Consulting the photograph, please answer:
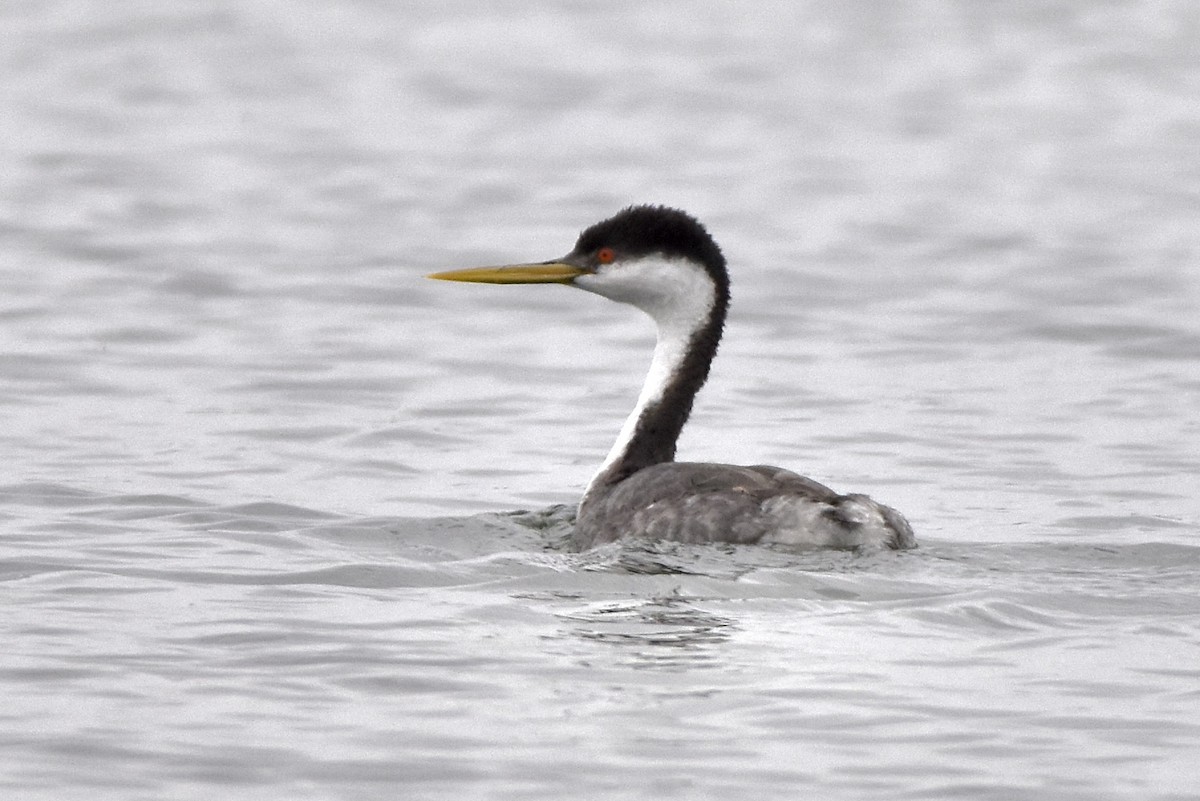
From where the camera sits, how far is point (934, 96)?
81.3 feet

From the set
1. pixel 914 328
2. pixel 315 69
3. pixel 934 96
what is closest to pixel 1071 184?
pixel 934 96

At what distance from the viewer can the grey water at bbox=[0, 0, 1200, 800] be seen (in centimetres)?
743

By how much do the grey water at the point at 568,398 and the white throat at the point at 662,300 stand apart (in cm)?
77

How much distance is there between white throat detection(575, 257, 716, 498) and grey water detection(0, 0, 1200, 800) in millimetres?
768

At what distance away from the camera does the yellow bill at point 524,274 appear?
11.3m

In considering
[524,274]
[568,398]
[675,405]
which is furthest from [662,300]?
[568,398]

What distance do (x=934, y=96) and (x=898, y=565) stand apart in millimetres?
15850

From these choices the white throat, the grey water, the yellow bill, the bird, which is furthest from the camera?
the yellow bill

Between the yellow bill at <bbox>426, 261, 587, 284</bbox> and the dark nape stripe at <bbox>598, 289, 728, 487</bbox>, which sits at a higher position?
the yellow bill at <bbox>426, 261, 587, 284</bbox>

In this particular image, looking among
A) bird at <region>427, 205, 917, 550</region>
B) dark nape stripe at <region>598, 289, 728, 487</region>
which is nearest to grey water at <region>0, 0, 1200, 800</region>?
bird at <region>427, 205, 917, 550</region>

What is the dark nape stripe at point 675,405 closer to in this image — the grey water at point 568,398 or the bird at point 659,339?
the bird at point 659,339

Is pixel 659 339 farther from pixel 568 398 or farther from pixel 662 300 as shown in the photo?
pixel 568 398

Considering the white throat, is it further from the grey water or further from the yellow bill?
the grey water

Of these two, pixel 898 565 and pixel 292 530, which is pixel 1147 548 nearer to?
pixel 898 565
